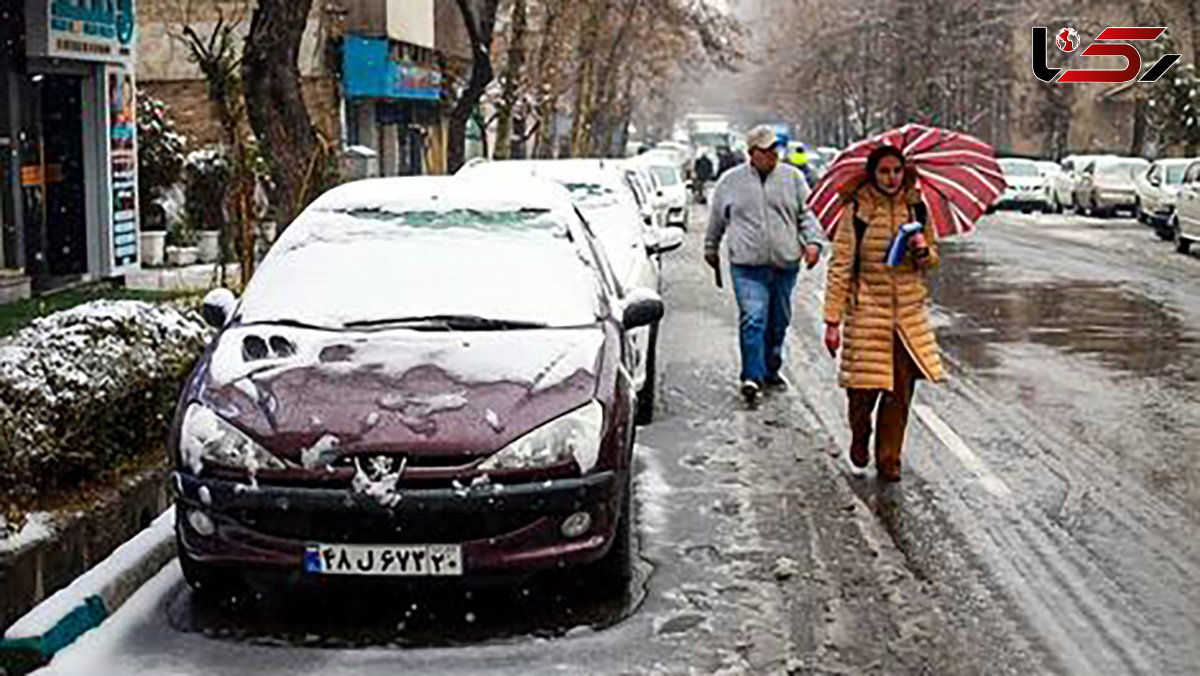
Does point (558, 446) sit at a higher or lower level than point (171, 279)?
higher

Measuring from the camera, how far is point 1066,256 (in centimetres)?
2755

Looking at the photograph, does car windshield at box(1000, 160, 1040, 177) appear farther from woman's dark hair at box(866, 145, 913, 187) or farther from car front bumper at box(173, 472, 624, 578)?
car front bumper at box(173, 472, 624, 578)

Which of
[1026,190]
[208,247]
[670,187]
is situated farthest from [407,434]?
[1026,190]

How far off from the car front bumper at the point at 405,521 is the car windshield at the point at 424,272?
114cm

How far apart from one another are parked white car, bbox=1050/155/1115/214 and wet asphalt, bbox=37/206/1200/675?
112ft

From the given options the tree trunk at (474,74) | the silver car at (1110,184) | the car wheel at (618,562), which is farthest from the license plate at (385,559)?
the silver car at (1110,184)

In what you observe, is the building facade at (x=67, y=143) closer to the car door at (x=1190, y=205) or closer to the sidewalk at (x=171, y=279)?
the sidewalk at (x=171, y=279)

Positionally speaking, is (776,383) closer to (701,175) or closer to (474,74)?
(474,74)

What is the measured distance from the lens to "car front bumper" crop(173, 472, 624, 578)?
20.3 feet

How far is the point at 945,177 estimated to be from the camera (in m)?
9.65

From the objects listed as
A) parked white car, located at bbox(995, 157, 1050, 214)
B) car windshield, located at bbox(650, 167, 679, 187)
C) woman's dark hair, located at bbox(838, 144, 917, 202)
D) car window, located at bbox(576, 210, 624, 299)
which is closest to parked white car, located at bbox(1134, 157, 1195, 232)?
car windshield, located at bbox(650, 167, 679, 187)

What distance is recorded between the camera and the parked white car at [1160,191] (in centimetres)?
3331

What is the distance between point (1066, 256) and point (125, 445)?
2196 centimetres

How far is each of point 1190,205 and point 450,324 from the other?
24.1 metres
